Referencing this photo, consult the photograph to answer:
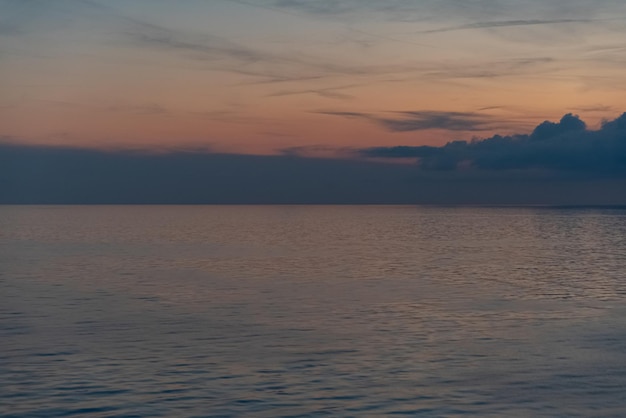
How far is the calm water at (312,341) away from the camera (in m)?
24.1

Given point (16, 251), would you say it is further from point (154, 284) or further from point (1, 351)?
point (1, 351)

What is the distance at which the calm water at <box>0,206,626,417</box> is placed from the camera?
2408cm

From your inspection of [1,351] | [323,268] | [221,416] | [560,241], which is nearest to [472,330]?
[221,416]

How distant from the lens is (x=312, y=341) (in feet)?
109

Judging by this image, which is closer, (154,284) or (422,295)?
(422,295)

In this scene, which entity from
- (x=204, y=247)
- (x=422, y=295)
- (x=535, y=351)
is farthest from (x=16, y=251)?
(x=535, y=351)

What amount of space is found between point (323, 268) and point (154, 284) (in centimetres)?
1745

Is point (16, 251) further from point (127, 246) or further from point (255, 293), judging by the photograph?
point (255, 293)

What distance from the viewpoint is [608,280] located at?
58.6 meters

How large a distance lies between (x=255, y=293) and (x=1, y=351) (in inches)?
845

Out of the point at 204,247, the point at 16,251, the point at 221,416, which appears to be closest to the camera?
the point at 221,416

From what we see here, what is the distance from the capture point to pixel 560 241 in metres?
116

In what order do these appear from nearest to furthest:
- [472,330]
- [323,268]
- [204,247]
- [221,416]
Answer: [221,416] → [472,330] → [323,268] → [204,247]

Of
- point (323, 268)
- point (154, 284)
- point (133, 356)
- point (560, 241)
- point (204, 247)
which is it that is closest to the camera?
point (133, 356)
